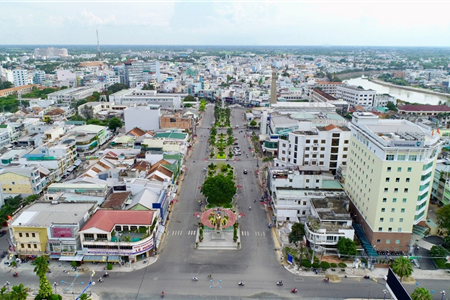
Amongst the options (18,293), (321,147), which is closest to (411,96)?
(321,147)

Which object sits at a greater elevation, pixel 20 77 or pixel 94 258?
pixel 20 77

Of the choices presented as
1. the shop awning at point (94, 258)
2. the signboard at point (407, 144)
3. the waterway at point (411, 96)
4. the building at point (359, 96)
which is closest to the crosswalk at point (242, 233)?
the shop awning at point (94, 258)

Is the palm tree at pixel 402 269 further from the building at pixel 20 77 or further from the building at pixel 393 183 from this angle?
the building at pixel 20 77

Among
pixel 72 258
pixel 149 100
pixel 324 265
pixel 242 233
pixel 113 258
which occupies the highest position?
pixel 149 100

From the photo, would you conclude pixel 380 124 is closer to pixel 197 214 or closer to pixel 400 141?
pixel 400 141

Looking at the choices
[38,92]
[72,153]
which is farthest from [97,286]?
[38,92]

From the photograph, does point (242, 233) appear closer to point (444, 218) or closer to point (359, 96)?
point (444, 218)
